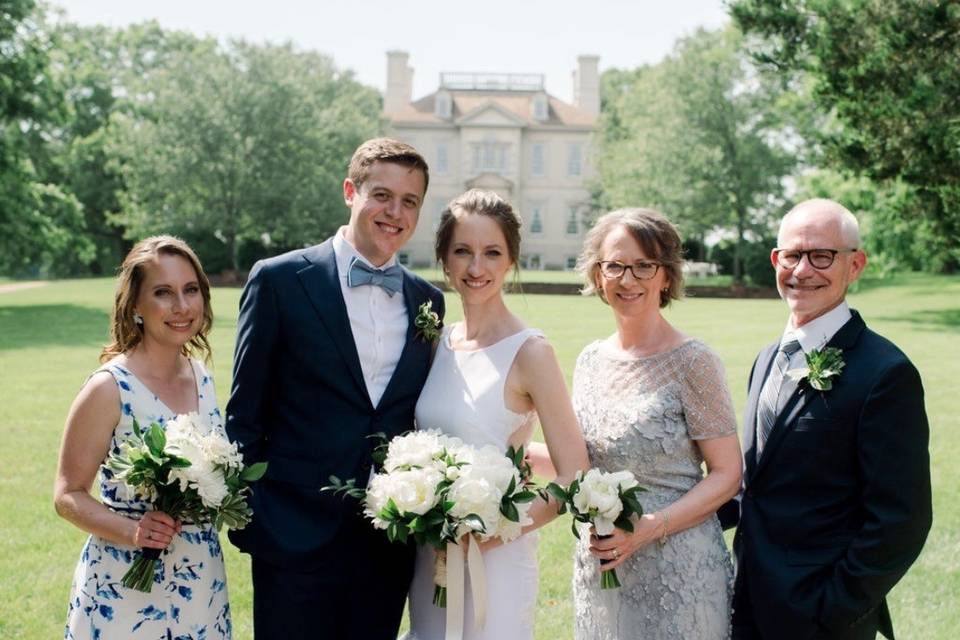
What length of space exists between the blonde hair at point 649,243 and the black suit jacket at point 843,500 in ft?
2.39

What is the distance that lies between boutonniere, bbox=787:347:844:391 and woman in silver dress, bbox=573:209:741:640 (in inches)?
15.2

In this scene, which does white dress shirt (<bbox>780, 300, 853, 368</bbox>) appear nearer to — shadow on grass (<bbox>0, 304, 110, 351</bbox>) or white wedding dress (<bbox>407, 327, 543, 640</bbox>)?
white wedding dress (<bbox>407, 327, 543, 640</bbox>)

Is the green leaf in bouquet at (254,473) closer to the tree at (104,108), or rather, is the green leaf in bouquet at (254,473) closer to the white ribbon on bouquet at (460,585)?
the white ribbon on bouquet at (460,585)

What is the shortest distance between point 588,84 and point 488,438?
80.6 metres

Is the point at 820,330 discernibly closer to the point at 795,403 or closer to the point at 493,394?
the point at 795,403

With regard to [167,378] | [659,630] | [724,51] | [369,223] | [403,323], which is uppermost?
[724,51]

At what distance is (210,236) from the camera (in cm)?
5000

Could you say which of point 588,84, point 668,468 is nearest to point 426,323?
point 668,468

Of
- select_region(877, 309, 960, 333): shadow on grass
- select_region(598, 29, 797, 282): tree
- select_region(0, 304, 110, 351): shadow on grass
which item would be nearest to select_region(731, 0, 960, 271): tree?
select_region(877, 309, 960, 333): shadow on grass

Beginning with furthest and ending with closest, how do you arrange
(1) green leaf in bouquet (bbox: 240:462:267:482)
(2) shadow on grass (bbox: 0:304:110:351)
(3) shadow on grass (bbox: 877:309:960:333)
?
1. (3) shadow on grass (bbox: 877:309:960:333)
2. (2) shadow on grass (bbox: 0:304:110:351)
3. (1) green leaf in bouquet (bbox: 240:462:267:482)

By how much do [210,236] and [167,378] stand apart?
4804 centimetres

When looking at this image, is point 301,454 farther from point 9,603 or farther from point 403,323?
point 9,603

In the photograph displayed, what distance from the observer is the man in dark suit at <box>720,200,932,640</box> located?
3.35 metres

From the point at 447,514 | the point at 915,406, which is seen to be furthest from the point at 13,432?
the point at 915,406
